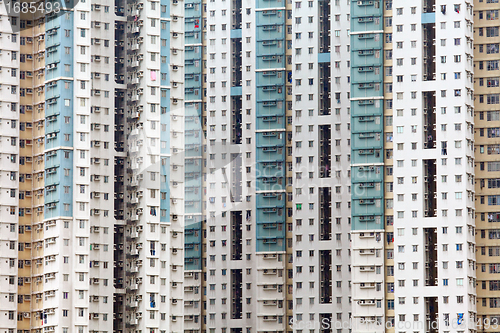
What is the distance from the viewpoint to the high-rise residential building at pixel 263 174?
4500cm

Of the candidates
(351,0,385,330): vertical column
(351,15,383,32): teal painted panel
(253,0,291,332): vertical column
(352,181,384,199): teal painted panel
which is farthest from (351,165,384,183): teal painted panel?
(351,15,383,32): teal painted panel

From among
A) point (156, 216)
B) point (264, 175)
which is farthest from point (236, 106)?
point (156, 216)

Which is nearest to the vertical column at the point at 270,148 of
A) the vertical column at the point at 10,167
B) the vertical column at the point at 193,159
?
the vertical column at the point at 193,159

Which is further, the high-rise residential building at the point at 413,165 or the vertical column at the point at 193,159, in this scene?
the vertical column at the point at 193,159

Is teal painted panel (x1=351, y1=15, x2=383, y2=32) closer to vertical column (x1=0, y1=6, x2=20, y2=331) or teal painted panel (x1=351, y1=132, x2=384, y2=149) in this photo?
teal painted panel (x1=351, y1=132, x2=384, y2=149)

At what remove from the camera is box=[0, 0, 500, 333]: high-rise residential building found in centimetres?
4500

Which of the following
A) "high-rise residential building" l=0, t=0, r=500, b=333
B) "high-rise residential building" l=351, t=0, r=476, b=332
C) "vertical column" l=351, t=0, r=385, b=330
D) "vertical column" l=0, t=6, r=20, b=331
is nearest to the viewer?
"vertical column" l=0, t=6, r=20, b=331

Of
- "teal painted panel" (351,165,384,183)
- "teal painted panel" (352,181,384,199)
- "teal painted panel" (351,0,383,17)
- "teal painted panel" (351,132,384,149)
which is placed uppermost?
"teal painted panel" (351,0,383,17)

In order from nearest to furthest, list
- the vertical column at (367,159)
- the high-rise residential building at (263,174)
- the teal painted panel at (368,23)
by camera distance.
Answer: the high-rise residential building at (263,174) → the vertical column at (367,159) → the teal painted panel at (368,23)

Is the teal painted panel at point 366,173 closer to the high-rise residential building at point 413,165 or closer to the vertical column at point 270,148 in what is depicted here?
the high-rise residential building at point 413,165

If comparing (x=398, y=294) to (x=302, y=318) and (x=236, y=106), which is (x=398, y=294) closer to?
(x=302, y=318)

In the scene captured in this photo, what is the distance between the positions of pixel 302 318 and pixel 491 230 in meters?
7.56

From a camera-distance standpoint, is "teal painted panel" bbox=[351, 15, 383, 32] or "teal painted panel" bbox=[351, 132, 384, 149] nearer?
"teal painted panel" bbox=[351, 132, 384, 149]

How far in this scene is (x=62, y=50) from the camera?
45.3 m
